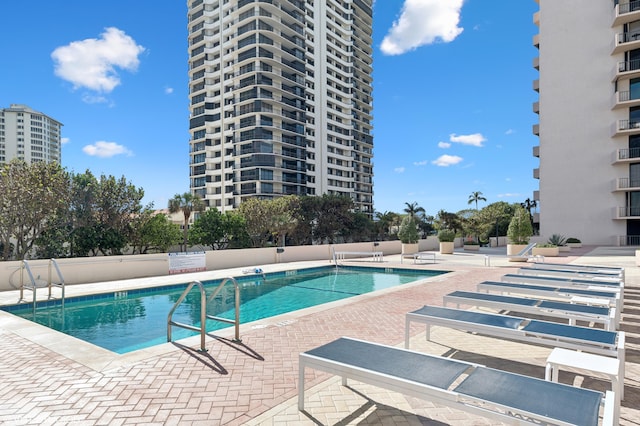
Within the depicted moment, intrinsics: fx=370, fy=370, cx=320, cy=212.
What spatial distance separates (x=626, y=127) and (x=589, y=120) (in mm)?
2805

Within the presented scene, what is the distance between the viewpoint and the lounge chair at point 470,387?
8.34ft

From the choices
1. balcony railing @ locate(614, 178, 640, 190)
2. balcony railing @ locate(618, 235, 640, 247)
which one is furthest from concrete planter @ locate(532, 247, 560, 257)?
balcony railing @ locate(614, 178, 640, 190)

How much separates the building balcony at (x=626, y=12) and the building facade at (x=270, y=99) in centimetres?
4204

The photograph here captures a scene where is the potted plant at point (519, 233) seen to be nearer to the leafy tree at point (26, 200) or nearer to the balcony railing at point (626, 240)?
the balcony railing at point (626, 240)

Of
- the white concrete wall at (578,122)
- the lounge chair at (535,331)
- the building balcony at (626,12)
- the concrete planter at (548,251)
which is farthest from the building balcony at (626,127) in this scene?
the lounge chair at (535,331)

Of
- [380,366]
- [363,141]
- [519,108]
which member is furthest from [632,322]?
[363,141]

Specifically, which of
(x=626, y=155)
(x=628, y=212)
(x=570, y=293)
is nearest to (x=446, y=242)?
(x=628, y=212)

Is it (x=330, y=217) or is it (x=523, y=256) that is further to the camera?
(x=330, y=217)

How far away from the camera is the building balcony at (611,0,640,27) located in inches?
1195

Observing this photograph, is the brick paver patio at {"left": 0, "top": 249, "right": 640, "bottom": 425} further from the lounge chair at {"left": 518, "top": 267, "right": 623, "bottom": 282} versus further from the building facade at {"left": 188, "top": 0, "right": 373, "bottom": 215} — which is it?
the building facade at {"left": 188, "top": 0, "right": 373, "bottom": 215}

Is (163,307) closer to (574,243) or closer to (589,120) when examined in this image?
(574,243)

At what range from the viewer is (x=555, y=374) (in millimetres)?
3445

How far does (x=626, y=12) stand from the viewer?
30719 millimetres

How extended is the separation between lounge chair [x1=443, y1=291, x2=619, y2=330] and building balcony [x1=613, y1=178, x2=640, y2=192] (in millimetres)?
32046
